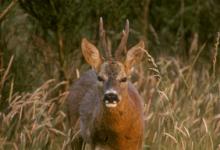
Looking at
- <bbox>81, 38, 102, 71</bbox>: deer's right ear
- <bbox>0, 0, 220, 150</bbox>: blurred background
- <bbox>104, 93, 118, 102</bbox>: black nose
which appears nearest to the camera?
<bbox>104, 93, 118, 102</bbox>: black nose

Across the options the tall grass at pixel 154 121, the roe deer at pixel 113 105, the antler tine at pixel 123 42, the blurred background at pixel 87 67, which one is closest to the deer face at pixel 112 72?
the roe deer at pixel 113 105

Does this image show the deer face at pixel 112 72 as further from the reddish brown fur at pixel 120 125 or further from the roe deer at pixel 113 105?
the reddish brown fur at pixel 120 125

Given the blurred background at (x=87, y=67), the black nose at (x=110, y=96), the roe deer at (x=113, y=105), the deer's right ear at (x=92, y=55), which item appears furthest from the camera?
the blurred background at (x=87, y=67)

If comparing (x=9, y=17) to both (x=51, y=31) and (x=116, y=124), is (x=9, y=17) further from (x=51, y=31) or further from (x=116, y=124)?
(x=116, y=124)

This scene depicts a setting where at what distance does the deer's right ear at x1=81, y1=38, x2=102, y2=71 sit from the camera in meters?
10.3

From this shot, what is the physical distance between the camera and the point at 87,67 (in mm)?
13773

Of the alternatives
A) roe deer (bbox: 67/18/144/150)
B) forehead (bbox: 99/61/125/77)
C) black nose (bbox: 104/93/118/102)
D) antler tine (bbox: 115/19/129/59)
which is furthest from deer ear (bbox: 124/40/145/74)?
black nose (bbox: 104/93/118/102)

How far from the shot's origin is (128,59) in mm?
10328

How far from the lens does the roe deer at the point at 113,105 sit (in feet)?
32.7

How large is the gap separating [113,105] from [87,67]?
3.96m

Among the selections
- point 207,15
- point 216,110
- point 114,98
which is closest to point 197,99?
point 216,110

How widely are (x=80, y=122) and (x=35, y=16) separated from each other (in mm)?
2086

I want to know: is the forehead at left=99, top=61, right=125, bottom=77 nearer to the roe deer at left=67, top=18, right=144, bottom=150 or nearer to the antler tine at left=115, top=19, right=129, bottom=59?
the roe deer at left=67, top=18, right=144, bottom=150

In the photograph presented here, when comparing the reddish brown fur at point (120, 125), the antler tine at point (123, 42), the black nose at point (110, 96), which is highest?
the antler tine at point (123, 42)
